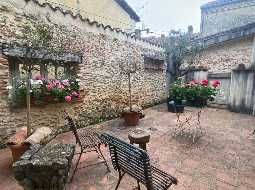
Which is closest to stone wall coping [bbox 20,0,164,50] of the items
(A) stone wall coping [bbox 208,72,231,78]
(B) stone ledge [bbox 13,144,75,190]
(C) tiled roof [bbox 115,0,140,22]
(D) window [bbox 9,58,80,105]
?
A: (D) window [bbox 9,58,80,105]

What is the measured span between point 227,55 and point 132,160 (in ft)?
29.1

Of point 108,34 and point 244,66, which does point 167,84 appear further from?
point 108,34

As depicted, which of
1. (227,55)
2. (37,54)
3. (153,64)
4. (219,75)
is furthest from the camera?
(219,75)

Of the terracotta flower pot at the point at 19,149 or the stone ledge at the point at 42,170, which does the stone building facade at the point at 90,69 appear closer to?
the terracotta flower pot at the point at 19,149

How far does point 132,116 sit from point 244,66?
226 inches

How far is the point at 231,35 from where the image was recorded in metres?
9.07

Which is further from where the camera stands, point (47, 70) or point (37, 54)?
point (47, 70)

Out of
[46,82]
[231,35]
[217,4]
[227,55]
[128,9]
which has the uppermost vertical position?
[217,4]

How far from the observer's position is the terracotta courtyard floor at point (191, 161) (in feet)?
9.77

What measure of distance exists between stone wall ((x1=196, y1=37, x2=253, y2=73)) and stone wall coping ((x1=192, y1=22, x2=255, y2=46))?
0.25 metres

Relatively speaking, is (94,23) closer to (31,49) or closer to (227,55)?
(31,49)

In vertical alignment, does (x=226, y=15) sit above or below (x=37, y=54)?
above

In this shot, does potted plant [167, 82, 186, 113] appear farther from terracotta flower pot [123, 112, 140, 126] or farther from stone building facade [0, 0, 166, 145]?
terracotta flower pot [123, 112, 140, 126]

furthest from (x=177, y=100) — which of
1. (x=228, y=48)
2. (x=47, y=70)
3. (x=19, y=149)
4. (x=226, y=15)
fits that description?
(x=226, y=15)
